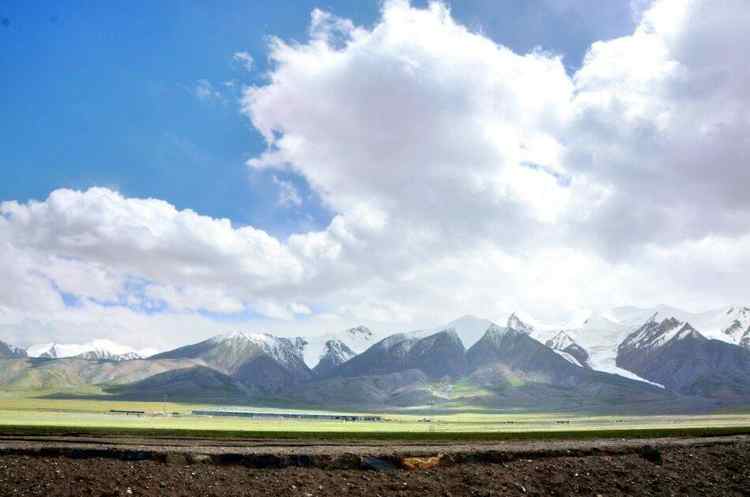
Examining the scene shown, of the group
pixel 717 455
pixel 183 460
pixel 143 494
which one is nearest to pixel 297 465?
pixel 183 460

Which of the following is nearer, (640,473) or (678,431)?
(640,473)

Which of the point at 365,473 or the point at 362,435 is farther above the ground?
the point at 365,473

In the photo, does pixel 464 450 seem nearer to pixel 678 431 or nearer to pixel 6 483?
pixel 6 483

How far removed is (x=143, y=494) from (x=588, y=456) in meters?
22.5

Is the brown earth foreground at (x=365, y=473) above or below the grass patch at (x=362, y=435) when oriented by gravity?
above

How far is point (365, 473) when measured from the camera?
1153 inches

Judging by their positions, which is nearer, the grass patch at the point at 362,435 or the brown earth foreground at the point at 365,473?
the brown earth foreground at the point at 365,473

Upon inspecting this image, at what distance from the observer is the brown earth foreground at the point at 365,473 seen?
2609cm

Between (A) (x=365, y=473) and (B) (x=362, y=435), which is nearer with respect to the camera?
(A) (x=365, y=473)

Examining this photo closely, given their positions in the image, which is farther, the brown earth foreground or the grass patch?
the grass patch

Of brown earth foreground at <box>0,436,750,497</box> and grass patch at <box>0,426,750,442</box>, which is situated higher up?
brown earth foreground at <box>0,436,750,497</box>

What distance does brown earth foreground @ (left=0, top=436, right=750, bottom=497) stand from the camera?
85.6 ft

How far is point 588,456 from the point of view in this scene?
33.5m

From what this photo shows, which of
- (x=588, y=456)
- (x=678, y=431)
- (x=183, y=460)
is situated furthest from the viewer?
(x=678, y=431)
